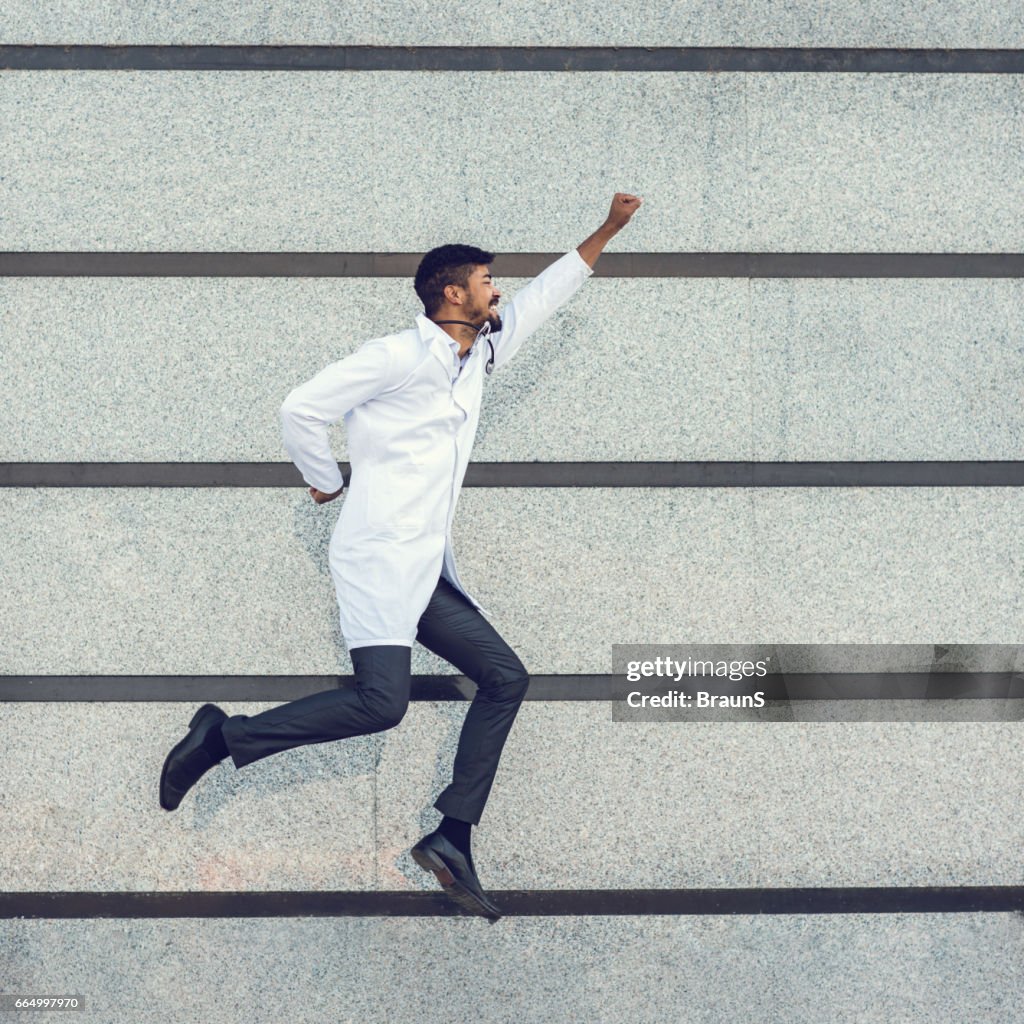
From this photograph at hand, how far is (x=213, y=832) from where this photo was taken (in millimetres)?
3312

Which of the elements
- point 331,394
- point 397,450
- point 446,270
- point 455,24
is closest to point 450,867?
point 397,450

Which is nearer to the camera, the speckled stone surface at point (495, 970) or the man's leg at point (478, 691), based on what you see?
the man's leg at point (478, 691)

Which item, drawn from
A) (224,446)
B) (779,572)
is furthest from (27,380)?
(779,572)

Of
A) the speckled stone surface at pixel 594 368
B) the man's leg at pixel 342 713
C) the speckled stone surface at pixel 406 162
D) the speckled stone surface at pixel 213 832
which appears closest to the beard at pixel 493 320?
the speckled stone surface at pixel 594 368

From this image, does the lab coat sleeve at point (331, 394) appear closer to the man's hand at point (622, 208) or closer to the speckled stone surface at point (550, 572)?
the speckled stone surface at point (550, 572)

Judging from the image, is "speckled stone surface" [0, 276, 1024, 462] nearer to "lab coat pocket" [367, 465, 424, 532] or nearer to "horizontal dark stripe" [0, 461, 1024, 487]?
"horizontal dark stripe" [0, 461, 1024, 487]

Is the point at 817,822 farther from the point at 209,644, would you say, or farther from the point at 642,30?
the point at 642,30

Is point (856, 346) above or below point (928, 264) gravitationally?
below

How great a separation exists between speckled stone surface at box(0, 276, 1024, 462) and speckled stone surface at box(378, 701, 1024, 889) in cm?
100

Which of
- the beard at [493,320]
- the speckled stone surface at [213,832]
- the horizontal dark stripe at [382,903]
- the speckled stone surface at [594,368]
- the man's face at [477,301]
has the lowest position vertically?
the horizontal dark stripe at [382,903]

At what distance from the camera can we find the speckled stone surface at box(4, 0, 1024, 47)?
338 centimetres

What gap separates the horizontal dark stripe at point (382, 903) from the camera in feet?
10.8

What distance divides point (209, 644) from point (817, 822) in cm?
224

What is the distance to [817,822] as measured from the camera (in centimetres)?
334
